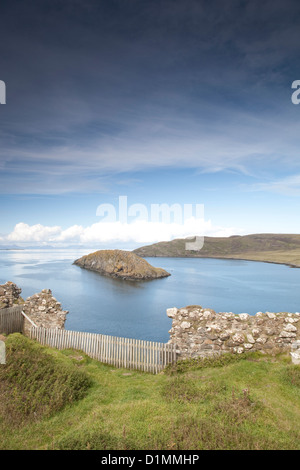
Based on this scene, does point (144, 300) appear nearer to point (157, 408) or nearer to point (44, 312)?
point (44, 312)

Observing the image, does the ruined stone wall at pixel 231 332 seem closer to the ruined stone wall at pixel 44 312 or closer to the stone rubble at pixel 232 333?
the stone rubble at pixel 232 333

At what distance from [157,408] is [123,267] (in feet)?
216

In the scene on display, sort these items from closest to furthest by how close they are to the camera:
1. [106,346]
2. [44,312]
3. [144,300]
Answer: [106,346] → [44,312] → [144,300]

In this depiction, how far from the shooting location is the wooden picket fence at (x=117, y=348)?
11.6 m

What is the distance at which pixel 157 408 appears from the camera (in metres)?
6.39

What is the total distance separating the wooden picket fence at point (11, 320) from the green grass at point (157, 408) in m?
5.27

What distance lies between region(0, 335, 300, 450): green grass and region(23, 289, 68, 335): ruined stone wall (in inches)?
208

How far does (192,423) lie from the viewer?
5.51 metres

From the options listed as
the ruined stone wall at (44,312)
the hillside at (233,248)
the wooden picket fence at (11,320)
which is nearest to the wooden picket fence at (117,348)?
the ruined stone wall at (44,312)

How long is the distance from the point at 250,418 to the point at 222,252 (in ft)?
579

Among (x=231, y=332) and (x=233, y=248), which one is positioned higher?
(x=231, y=332)

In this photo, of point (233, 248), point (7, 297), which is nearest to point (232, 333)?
point (7, 297)
